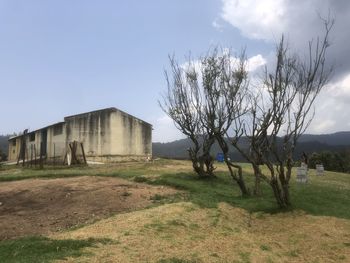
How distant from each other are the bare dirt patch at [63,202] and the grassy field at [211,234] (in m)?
0.81

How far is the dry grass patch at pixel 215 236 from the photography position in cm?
998

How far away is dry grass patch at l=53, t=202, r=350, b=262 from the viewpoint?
9977mm

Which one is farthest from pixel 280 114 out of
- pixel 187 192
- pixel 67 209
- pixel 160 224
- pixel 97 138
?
pixel 97 138

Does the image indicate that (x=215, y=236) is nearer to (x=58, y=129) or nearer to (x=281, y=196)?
(x=281, y=196)

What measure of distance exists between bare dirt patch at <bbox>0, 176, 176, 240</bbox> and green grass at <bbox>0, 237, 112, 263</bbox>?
1381 mm

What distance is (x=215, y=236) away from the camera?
11742mm

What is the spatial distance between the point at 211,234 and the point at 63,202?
518cm

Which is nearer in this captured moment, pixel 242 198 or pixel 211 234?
pixel 211 234

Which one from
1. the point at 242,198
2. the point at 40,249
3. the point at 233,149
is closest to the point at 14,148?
the point at 233,149

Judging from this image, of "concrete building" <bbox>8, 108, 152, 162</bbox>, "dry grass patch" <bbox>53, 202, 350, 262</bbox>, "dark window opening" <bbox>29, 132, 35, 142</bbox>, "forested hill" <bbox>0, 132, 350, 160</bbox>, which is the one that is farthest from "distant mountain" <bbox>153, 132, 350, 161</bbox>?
"dry grass patch" <bbox>53, 202, 350, 262</bbox>

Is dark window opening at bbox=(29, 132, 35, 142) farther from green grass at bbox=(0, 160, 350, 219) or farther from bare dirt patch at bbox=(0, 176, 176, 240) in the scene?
bare dirt patch at bbox=(0, 176, 176, 240)

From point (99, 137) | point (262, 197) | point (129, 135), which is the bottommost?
point (262, 197)

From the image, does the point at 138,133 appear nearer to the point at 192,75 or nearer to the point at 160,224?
the point at 192,75

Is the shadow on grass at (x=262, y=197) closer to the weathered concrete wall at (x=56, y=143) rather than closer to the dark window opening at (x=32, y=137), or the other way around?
the weathered concrete wall at (x=56, y=143)
